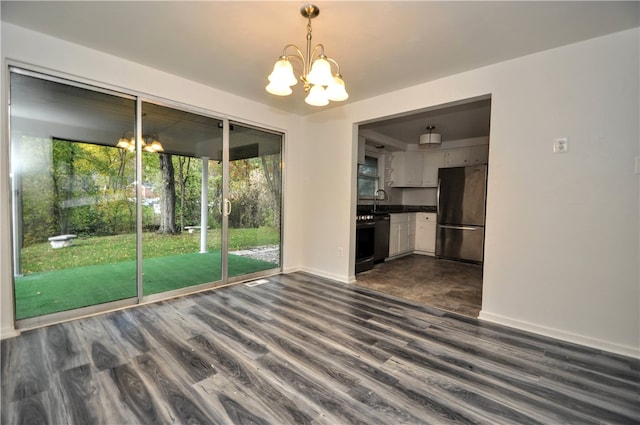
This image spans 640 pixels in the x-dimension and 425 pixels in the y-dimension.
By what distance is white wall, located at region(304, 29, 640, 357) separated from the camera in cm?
208

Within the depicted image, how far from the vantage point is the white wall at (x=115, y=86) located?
215 centimetres

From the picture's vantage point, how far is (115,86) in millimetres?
2646

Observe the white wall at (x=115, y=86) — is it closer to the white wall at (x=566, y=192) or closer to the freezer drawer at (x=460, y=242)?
the white wall at (x=566, y=192)

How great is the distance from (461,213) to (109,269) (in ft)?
18.0

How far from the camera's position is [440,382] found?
1718 mm

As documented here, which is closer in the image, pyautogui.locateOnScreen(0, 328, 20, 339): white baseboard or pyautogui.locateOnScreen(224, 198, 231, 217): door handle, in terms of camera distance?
pyautogui.locateOnScreen(0, 328, 20, 339): white baseboard

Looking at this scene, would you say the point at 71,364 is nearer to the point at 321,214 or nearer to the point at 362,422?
the point at 362,422

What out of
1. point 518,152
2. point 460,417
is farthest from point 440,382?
point 518,152

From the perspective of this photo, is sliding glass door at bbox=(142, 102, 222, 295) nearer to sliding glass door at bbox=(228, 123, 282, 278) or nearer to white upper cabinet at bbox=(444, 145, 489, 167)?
sliding glass door at bbox=(228, 123, 282, 278)

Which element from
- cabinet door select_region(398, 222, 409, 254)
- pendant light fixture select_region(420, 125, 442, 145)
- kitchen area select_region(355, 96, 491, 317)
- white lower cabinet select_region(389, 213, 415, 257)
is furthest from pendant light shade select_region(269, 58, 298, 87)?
cabinet door select_region(398, 222, 409, 254)

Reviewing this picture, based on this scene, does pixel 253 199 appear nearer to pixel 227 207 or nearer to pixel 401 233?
pixel 227 207

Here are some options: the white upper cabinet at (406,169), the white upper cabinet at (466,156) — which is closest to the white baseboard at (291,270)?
the white upper cabinet at (406,169)

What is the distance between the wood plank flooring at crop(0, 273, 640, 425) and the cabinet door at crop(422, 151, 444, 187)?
3.93m

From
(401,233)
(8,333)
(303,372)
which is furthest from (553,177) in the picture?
(8,333)
